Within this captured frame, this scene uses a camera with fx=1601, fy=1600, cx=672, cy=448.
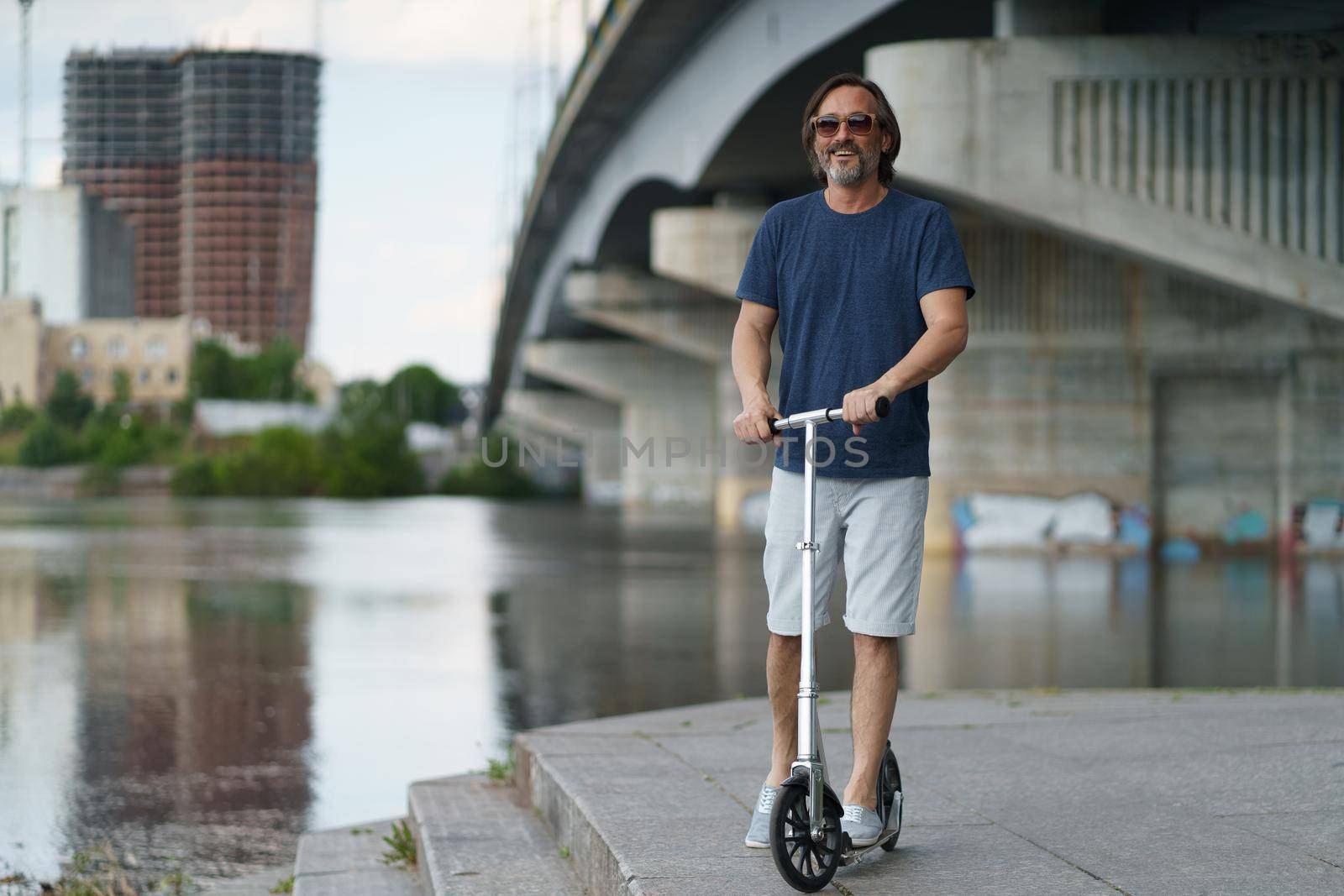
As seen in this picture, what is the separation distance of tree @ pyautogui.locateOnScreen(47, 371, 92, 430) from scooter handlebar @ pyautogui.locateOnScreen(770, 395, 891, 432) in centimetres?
10118

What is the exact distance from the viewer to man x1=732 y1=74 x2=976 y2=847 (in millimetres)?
4355

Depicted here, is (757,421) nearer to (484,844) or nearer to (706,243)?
(484,844)

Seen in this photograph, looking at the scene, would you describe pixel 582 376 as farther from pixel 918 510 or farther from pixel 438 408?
pixel 438 408

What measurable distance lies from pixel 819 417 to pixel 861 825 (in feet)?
3.57

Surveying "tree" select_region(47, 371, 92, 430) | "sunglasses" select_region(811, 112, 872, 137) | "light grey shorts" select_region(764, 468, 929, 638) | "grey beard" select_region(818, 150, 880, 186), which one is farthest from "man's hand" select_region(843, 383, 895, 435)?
"tree" select_region(47, 371, 92, 430)

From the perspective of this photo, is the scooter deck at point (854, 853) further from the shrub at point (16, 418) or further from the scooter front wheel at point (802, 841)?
the shrub at point (16, 418)

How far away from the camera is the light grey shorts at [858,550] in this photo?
4.35 metres

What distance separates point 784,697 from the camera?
450cm

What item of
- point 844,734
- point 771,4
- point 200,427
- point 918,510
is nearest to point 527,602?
point 771,4

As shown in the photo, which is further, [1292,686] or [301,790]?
[1292,686]

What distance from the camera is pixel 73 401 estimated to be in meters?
102

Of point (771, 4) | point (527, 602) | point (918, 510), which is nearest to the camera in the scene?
point (918, 510)

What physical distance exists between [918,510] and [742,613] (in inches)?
470

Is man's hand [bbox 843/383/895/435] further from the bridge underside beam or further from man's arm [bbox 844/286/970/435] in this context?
the bridge underside beam
